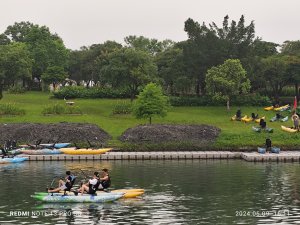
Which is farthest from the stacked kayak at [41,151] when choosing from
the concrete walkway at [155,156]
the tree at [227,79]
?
the tree at [227,79]

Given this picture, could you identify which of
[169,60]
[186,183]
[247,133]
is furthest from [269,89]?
[186,183]

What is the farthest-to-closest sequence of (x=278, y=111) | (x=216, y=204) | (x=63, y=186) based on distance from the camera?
(x=278, y=111), (x=63, y=186), (x=216, y=204)

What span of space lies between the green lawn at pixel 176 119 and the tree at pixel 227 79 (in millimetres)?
2822

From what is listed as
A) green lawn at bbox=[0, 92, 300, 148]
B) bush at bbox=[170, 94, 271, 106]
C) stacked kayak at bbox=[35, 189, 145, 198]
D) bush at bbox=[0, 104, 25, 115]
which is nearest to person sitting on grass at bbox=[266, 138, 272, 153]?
green lawn at bbox=[0, 92, 300, 148]

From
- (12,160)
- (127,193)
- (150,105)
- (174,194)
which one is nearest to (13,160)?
(12,160)

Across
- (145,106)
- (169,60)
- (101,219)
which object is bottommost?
(101,219)

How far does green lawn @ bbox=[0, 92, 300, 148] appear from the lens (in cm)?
7212

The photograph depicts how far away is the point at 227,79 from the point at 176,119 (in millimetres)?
15499

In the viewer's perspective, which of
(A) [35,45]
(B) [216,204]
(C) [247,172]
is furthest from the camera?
(A) [35,45]

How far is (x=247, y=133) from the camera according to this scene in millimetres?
74125

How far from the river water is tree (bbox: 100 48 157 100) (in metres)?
40.8

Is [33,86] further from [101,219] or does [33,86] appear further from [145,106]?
[101,219]

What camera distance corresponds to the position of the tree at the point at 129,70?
331 ft

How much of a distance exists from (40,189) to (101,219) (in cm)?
Result: 1113
